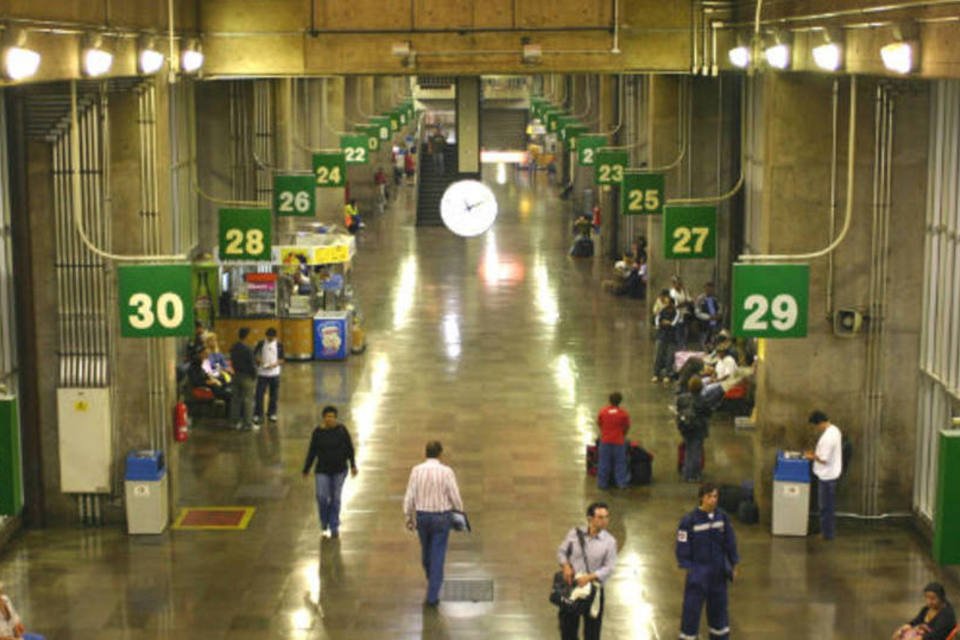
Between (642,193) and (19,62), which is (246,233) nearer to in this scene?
(642,193)

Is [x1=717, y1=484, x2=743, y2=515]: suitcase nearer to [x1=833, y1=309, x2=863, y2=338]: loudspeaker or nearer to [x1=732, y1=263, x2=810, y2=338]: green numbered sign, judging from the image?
[x1=833, y1=309, x2=863, y2=338]: loudspeaker

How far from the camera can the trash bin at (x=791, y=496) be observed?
54.9 feet

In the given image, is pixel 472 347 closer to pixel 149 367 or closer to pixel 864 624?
pixel 149 367

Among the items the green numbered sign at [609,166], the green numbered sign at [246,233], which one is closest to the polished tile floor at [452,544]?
the green numbered sign at [246,233]

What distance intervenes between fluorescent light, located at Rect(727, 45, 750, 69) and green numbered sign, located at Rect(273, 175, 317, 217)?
34.3 feet

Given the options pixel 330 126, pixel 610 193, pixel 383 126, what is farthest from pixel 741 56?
pixel 383 126

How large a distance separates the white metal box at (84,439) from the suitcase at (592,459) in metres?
5.68

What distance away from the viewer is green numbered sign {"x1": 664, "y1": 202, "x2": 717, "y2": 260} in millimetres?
21344

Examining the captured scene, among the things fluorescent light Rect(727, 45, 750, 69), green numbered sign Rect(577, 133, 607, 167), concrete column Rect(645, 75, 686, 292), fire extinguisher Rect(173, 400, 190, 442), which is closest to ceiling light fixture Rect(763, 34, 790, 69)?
fluorescent light Rect(727, 45, 750, 69)

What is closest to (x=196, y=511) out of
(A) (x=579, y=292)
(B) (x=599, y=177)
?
(B) (x=599, y=177)

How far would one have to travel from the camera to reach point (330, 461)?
16266mm

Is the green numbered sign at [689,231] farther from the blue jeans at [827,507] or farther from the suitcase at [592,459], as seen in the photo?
the blue jeans at [827,507]

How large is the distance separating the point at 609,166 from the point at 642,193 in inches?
148

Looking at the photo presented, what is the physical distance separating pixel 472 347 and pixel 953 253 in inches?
499
